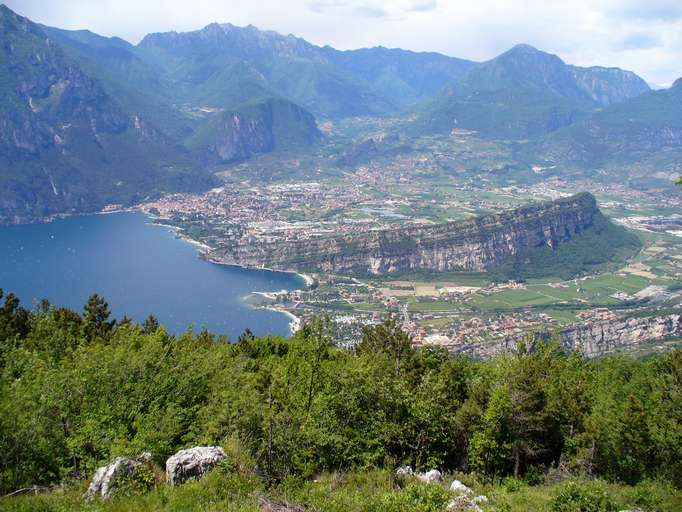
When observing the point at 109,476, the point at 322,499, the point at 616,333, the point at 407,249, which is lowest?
the point at 616,333

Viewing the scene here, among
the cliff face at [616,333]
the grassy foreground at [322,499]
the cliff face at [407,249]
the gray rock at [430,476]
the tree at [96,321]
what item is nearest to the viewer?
the grassy foreground at [322,499]

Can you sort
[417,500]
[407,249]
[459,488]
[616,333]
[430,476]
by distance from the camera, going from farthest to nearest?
[407,249] → [616,333] → [430,476] → [459,488] → [417,500]

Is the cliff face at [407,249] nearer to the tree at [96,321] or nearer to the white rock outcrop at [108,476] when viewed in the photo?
the tree at [96,321]

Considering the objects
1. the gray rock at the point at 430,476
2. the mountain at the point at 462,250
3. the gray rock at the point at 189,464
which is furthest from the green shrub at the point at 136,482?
the mountain at the point at 462,250

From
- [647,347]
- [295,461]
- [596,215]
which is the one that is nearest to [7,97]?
[596,215]

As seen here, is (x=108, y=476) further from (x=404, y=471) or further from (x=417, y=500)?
(x=404, y=471)

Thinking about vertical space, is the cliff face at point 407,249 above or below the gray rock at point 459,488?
below

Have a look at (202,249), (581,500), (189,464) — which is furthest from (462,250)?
(189,464)

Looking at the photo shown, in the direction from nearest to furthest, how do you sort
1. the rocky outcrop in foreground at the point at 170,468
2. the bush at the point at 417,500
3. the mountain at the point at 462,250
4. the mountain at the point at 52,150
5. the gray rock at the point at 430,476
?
the bush at the point at 417,500 < the rocky outcrop in foreground at the point at 170,468 < the gray rock at the point at 430,476 < the mountain at the point at 462,250 < the mountain at the point at 52,150
